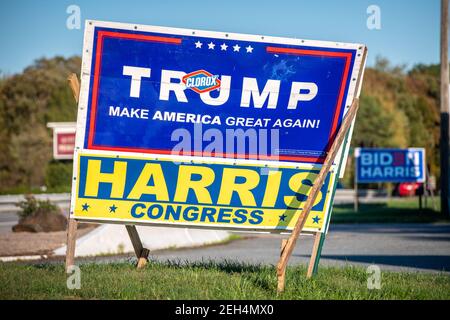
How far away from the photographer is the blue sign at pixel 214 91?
870 centimetres

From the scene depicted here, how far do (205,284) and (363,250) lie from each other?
8.81m

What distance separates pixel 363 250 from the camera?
16062mm

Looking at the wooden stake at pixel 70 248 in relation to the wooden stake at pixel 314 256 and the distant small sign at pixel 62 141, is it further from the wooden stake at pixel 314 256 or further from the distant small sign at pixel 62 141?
the distant small sign at pixel 62 141

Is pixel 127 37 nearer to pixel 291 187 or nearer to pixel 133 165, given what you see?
pixel 133 165

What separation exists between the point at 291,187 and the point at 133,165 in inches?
74.3

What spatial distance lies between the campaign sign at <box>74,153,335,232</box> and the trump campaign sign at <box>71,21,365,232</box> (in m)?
0.01

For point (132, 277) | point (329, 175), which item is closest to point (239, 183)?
point (329, 175)

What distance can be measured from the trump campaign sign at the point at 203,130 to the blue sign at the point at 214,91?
12mm

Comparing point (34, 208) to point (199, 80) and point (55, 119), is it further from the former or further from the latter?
point (55, 119)

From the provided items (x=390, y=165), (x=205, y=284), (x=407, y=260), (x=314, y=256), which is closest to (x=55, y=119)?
(x=390, y=165)

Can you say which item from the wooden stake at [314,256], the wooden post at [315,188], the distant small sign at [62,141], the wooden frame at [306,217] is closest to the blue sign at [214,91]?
the wooden frame at [306,217]

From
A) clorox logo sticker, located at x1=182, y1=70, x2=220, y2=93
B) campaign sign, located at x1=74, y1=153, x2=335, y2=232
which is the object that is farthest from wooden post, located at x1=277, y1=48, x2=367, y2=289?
clorox logo sticker, located at x1=182, y1=70, x2=220, y2=93

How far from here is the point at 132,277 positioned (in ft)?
27.7
